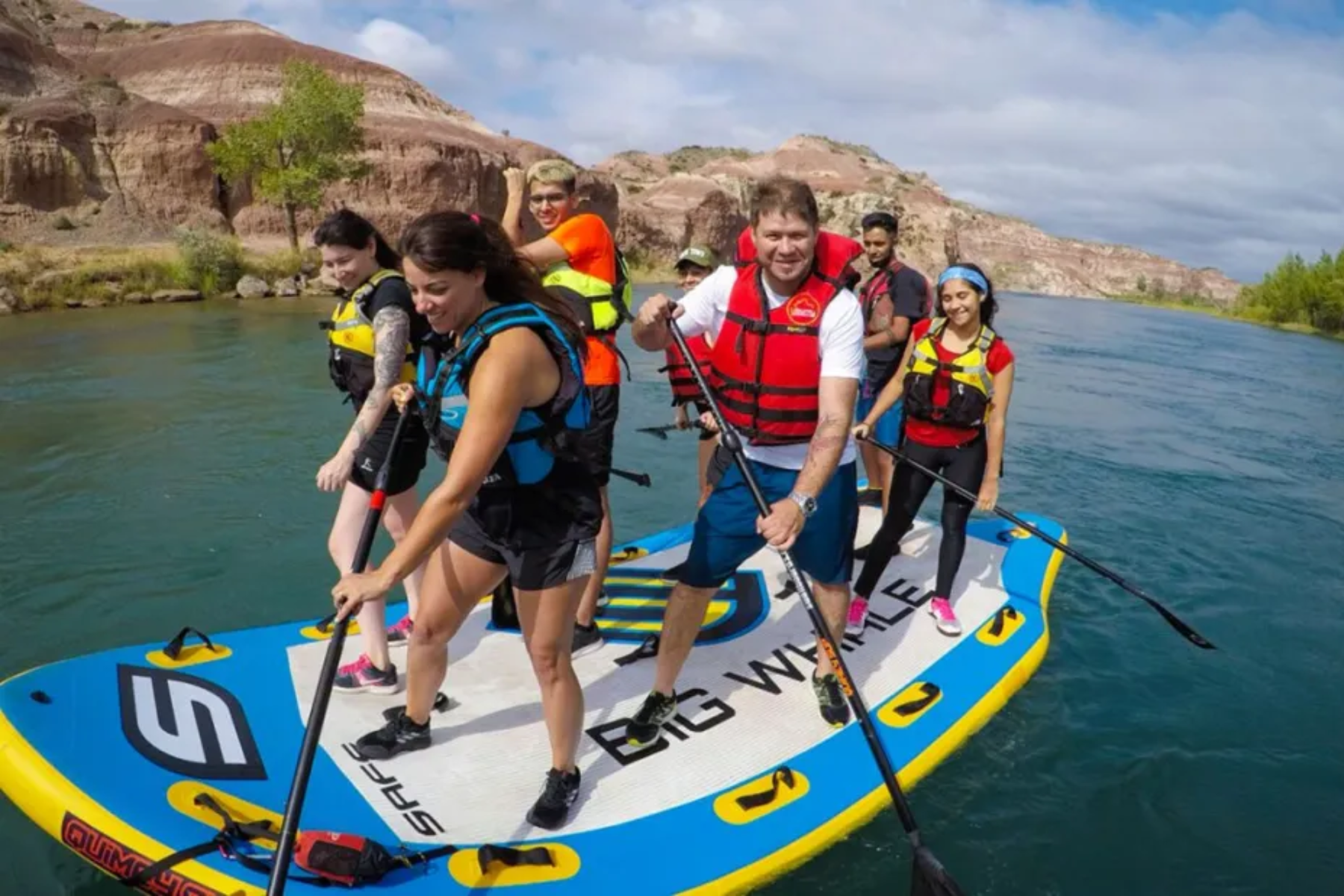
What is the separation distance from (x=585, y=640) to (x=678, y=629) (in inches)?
37.8

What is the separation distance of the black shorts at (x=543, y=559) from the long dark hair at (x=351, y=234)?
131 cm

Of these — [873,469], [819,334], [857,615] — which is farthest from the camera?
[873,469]

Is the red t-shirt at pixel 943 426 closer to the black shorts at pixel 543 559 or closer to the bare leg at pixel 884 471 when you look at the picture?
the bare leg at pixel 884 471

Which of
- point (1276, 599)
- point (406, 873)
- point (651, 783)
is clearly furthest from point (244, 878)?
point (1276, 599)

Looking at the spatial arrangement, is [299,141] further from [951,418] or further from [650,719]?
[650,719]

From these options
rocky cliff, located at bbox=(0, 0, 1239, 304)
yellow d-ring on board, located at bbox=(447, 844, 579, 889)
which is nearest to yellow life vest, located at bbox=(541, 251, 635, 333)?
yellow d-ring on board, located at bbox=(447, 844, 579, 889)

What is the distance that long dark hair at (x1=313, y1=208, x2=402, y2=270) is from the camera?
3273 mm

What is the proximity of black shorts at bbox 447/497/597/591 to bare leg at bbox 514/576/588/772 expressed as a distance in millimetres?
29

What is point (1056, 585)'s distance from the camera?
234 inches

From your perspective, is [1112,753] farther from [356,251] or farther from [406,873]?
[356,251]

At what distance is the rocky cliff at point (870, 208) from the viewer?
65.2m

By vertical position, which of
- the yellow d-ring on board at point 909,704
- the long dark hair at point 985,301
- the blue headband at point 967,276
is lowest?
the yellow d-ring on board at point 909,704

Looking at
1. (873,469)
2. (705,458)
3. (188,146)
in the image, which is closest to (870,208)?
(188,146)

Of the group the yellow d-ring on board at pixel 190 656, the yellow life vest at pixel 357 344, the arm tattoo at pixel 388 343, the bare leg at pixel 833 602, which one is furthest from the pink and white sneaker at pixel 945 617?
A: the yellow d-ring on board at pixel 190 656
